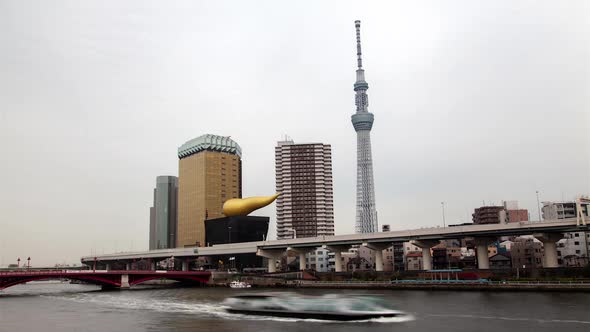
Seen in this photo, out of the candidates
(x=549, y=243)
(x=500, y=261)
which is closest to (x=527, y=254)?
(x=500, y=261)

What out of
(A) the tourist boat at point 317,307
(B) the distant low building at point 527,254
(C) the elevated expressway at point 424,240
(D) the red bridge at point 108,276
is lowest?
(A) the tourist boat at point 317,307

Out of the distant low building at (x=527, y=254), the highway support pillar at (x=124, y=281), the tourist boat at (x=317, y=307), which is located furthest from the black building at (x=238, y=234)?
the tourist boat at (x=317, y=307)

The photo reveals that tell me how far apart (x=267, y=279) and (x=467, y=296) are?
4477 centimetres

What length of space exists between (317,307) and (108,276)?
7043 cm

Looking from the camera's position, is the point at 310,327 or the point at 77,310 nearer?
the point at 310,327

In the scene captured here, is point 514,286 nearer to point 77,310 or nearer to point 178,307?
point 178,307

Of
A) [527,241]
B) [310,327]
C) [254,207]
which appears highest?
[254,207]

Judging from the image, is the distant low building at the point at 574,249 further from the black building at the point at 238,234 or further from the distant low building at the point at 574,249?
the black building at the point at 238,234

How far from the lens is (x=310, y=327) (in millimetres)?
39875

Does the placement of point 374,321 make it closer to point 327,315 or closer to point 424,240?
point 327,315

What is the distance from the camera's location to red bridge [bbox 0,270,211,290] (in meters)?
91.3

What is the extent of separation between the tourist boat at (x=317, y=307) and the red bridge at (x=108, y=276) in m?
53.9

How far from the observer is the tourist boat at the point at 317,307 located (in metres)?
43.4

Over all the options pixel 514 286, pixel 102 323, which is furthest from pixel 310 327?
pixel 514 286
